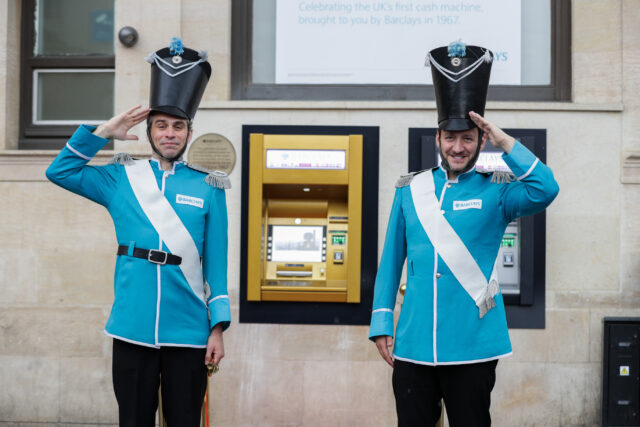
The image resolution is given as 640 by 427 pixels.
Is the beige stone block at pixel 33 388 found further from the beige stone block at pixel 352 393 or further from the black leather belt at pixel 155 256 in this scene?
the black leather belt at pixel 155 256

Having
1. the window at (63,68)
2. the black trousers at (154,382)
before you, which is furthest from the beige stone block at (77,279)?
the black trousers at (154,382)

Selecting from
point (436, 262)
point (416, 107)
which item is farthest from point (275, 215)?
point (436, 262)

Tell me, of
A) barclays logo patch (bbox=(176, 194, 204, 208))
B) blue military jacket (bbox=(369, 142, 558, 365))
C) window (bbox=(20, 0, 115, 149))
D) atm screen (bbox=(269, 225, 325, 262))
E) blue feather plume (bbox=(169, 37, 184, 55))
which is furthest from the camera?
window (bbox=(20, 0, 115, 149))

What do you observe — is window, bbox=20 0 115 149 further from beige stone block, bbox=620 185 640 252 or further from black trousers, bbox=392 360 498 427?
beige stone block, bbox=620 185 640 252

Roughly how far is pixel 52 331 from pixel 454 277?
143 inches

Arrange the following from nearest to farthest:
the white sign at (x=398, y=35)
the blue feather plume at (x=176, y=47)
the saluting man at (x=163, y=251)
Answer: the saluting man at (x=163, y=251) < the blue feather plume at (x=176, y=47) < the white sign at (x=398, y=35)

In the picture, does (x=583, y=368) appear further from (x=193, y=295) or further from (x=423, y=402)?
(x=193, y=295)

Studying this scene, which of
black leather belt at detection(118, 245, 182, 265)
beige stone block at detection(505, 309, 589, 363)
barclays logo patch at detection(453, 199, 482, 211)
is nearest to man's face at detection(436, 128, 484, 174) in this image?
barclays logo patch at detection(453, 199, 482, 211)

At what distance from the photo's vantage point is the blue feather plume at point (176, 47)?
10.2 ft

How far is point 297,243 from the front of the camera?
4766mm

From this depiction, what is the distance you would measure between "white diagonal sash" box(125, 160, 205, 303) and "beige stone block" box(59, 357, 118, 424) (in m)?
2.63

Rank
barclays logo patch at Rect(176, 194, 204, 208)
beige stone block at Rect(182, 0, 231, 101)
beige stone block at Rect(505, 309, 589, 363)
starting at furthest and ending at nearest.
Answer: beige stone block at Rect(182, 0, 231, 101), beige stone block at Rect(505, 309, 589, 363), barclays logo patch at Rect(176, 194, 204, 208)

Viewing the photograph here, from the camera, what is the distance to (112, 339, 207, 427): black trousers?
286 cm

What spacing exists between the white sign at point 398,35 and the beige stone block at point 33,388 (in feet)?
9.73
